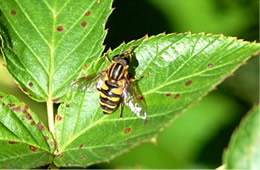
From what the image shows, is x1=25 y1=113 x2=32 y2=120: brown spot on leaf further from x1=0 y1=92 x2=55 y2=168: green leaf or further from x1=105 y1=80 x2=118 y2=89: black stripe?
x1=105 y1=80 x2=118 y2=89: black stripe

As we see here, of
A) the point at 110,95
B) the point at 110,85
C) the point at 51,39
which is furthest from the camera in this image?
the point at 110,85

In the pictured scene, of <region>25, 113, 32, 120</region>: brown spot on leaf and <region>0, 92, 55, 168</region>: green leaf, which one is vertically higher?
<region>25, 113, 32, 120</region>: brown spot on leaf

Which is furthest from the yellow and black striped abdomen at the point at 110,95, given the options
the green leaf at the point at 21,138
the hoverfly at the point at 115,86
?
the green leaf at the point at 21,138

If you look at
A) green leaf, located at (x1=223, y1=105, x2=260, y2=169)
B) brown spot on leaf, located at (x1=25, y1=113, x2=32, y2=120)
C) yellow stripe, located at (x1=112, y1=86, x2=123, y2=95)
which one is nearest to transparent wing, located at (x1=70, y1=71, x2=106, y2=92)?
yellow stripe, located at (x1=112, y1=86, x2=123, y2=95)

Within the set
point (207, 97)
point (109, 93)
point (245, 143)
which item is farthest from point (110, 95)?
point (207, 97)

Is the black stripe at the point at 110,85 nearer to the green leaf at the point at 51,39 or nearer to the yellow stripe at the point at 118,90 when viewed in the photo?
the yellow stripe at the point at 118,90

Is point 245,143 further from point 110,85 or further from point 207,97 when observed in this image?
point 207,97
